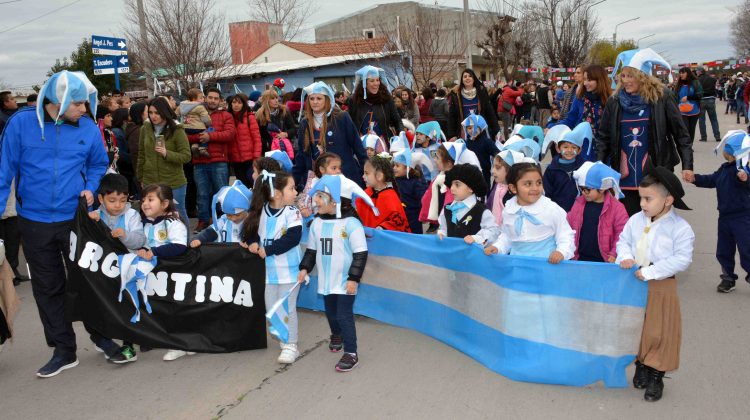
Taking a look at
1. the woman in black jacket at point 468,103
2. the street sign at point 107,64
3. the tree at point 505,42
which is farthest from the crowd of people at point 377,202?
the tree at point 505,42

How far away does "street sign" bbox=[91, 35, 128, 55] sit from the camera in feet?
48.6

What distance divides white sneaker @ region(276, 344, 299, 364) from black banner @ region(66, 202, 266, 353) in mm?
299

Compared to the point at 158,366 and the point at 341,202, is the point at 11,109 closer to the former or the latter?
the point at 158,366

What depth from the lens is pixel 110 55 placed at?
49.9 feet

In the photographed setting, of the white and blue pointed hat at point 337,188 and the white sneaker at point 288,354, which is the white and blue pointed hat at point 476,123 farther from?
the white sneaker at point 288,354

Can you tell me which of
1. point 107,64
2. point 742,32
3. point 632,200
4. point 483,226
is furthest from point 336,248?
point 742,32

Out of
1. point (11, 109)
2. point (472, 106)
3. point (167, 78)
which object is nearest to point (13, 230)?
point (11, 109)

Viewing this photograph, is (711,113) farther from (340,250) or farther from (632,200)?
(340,250)

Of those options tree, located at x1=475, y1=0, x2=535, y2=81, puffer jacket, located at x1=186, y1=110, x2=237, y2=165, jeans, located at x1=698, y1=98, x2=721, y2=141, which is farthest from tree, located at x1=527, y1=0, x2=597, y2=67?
puffer jacket, located at x1=186, y1=110, x2=237, y2=165

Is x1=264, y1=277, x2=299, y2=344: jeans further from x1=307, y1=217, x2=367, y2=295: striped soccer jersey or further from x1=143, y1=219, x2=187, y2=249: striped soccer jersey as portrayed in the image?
x1=143, y1=219, x2=187, y2=249: striped soccer jersey

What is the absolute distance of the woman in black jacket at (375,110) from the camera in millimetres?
8758

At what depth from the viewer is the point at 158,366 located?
530cm

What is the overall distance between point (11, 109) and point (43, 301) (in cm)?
570

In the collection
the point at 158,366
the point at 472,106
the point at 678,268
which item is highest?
the point at 472,106
